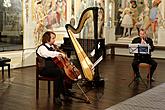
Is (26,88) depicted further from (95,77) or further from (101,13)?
(101,13)

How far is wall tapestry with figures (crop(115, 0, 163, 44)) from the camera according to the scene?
37.7 ft

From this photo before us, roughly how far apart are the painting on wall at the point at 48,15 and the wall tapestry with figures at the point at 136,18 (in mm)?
2880

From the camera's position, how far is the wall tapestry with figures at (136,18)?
1148 cm

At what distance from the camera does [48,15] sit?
957 cm

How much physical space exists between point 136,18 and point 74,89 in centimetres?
646

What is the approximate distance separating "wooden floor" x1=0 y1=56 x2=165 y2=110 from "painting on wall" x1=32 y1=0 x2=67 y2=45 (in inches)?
61.9

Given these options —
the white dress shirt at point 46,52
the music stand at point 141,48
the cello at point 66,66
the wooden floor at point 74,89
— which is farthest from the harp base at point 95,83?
the white dress shirt at point 46,52

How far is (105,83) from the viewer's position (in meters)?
6.80

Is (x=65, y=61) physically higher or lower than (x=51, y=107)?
higher

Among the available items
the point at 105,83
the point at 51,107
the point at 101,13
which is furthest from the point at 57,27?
the point at 51,107

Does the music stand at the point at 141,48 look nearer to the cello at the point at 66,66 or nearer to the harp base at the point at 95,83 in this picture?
the harp base at the point at 95,83

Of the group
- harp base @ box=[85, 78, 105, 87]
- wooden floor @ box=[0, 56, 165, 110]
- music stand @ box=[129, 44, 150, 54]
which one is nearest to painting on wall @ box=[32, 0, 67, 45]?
wooden floor @ box=[0, 56, 165, 110]

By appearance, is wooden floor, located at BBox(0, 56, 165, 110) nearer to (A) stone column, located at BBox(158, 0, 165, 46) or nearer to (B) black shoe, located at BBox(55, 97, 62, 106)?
(B) black shoe, located at BBox(55, 97, 62, 106)

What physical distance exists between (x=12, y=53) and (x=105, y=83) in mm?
3038
